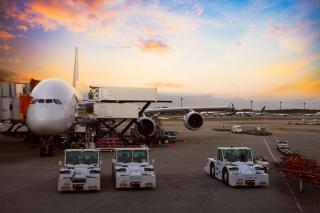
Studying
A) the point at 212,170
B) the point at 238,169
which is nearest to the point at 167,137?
the point at 212,170

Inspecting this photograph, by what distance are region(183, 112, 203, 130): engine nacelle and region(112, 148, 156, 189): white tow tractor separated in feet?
78.8

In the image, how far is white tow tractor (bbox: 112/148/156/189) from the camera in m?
17.2

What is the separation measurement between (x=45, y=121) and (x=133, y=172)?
12.6 meters

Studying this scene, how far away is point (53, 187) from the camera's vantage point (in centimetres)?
1797

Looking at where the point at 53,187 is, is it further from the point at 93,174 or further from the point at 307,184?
the point at 307,184

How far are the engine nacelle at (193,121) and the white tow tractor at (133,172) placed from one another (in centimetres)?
2400

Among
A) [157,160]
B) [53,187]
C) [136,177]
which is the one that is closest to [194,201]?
[136,177]

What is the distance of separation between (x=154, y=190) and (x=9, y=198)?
18.6 feet

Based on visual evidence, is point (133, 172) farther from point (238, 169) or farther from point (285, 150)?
point (285, 150)

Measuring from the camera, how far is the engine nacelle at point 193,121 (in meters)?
42.8

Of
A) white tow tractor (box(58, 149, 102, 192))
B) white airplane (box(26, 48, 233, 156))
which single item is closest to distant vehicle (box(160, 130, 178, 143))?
white airplane (box(26, 48, 233, 156))

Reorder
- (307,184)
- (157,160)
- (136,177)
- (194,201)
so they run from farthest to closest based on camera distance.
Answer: (157,160) → (307,184) → (136,177) → (194,201)

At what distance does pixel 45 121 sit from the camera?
28.1 meters

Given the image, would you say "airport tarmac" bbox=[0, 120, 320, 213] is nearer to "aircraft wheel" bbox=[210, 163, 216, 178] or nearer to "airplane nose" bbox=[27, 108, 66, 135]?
"aircraft wheel" bbox=[210, 163, 216, 178]
